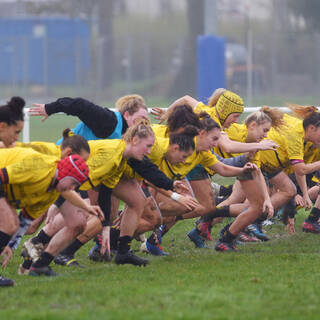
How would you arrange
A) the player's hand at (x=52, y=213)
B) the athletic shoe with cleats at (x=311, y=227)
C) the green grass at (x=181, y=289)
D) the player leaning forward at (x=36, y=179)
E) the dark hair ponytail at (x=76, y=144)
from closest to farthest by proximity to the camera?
the green grass at (x=181, y=289) → the player leaning forward at (x=36, y=179) → the dark hair ponytail at (x=76, y=144) → the player's hand at (x=52, y=213) → the athletic shoe with cleats at (x=311, y=227)

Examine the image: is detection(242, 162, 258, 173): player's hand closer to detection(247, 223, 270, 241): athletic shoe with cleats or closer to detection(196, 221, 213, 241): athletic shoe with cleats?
detection(196, 221, 213, 241): athletic shoe with cleats

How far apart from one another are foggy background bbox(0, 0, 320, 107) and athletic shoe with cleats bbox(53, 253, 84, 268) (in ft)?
73.8

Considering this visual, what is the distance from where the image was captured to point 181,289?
18.6 feet

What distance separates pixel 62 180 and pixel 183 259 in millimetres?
1868

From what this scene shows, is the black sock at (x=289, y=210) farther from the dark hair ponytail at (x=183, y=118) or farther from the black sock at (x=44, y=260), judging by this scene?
the black sock at (x=44, y=260)

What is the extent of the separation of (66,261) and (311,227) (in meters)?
3.32

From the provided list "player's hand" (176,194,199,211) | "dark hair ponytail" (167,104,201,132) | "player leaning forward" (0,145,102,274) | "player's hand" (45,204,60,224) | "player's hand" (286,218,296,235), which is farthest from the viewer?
"player's hand" (286,218,296,235)

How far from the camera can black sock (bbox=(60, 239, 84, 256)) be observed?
7125 millimetres

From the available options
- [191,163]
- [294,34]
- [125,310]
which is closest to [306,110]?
[191,163]

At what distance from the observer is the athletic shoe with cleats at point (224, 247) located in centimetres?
784

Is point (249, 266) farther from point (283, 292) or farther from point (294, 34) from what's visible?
point (294, 34)

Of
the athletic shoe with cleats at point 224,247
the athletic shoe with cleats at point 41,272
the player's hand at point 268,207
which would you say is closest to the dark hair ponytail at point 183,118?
the player's hand at point 268,207

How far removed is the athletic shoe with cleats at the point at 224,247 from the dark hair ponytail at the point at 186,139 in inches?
51.7

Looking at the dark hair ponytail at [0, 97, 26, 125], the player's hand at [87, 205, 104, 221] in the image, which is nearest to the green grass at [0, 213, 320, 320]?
the player's hand at [87, 205, 104, 221]
